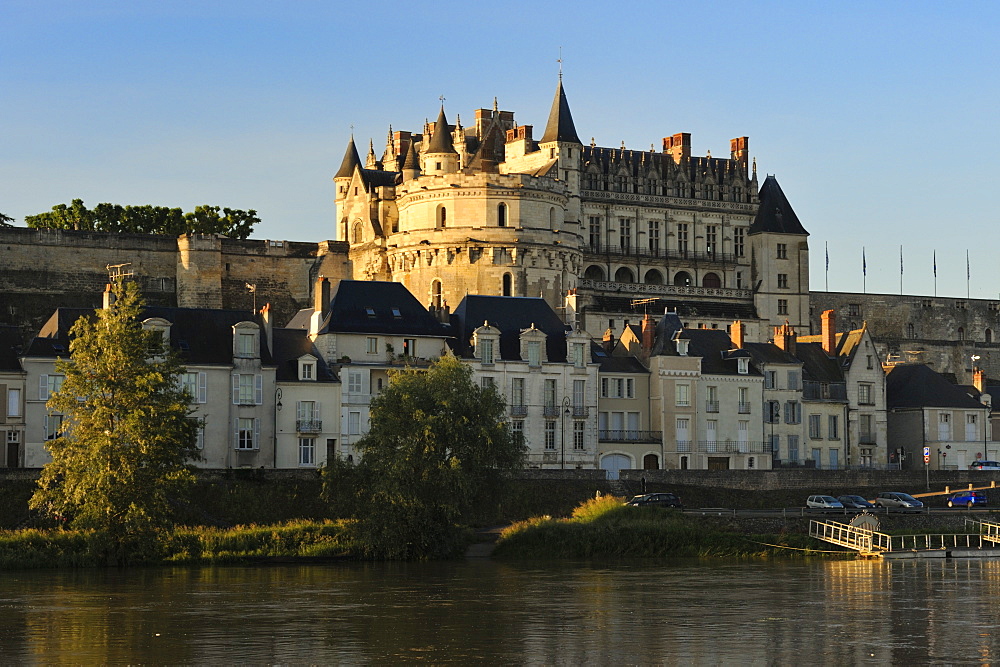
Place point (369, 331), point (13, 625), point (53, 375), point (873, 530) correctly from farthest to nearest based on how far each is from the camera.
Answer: point (369, 331) < point (53, 375) < point (873, 530) < point (13, 625)

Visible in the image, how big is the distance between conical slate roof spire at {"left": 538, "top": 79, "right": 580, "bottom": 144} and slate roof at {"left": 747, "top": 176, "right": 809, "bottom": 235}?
15.4m

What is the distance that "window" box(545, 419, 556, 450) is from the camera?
59.9 m

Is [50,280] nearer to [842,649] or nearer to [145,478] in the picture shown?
[145,478]

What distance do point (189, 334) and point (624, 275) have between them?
50.0 metres

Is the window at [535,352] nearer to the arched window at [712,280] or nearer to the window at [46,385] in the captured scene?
the window at [46,385]

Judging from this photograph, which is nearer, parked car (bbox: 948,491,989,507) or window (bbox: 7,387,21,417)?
window (bbox: 7,387,21,417)

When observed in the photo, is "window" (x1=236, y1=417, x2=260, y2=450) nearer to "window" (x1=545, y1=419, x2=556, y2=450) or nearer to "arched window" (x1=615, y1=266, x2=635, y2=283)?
"window" (x1=545, y1=419, x2=556, y2=450)

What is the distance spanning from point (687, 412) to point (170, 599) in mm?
30995

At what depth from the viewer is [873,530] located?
48.9 meters

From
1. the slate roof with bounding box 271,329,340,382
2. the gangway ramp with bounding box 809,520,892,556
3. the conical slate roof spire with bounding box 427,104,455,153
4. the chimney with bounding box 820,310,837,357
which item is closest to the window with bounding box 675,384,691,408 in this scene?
the chimney with bounding box 820,310,837,357

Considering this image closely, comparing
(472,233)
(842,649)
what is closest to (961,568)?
(842,649)

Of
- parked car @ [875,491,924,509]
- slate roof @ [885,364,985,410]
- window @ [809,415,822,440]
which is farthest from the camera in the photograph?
slate roof @ [885,364,985,410]

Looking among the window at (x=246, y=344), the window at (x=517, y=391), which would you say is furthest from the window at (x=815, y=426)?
the window at (x=246, y=344)

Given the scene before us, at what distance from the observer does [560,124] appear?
94812mm
